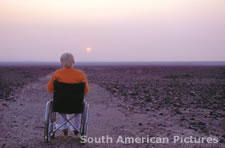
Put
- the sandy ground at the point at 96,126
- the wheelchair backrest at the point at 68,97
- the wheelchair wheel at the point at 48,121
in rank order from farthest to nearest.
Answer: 1. the sandy ground at the point at 96,126
2. the wheelchair wheel at the point at 48,121
3. the wheelchair backrest at the point at 68,97

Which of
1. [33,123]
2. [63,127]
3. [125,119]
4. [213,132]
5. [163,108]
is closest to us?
[63,127]

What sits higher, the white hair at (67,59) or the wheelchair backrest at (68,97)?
the white hair at (67,59)

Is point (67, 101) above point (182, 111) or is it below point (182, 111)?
above

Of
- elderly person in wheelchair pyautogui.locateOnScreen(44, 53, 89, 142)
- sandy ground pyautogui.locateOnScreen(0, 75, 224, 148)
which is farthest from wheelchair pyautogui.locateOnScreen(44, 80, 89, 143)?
sandy ground pyautogui.locateOnScreen(0, 75, 224, 148)

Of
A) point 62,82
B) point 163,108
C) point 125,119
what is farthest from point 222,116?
point 62,82

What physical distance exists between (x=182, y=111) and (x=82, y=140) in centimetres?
490

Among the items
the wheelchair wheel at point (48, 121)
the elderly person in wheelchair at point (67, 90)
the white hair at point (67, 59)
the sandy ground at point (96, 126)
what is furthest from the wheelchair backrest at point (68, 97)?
the sandy ground at point (96, 126)

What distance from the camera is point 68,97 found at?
4836 mm

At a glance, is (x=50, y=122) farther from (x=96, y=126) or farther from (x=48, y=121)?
(x=96, y=126)

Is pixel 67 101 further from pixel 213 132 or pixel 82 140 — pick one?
pixel 213 132

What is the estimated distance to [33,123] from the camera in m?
6.86

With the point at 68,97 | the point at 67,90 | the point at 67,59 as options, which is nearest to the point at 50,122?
the point at 68,97

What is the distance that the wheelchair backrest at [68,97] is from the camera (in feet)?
15.7

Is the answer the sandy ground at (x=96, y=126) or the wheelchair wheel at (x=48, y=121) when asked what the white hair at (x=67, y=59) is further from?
the sandy ground at (x=96, y=126)
